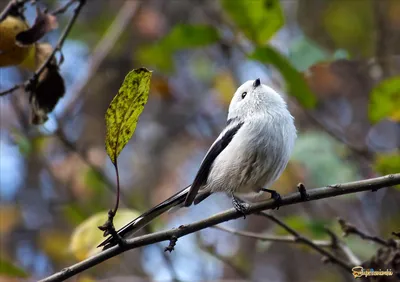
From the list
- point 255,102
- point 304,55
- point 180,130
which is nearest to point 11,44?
point 255,102

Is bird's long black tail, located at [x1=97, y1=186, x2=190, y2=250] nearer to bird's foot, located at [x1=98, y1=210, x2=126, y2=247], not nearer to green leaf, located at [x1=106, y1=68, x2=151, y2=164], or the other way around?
bird's foot, located at [x1=98, y1=210, x2=126, y2=247]

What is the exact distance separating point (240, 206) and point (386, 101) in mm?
1001

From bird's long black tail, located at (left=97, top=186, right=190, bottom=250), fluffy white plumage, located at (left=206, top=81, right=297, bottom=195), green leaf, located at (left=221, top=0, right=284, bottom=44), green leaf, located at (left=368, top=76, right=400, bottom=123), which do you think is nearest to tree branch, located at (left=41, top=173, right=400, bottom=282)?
bird's long black tail, located at (left=97, top=186, right=190, bottom=250)

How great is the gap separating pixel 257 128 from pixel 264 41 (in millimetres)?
583

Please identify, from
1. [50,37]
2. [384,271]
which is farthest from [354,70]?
[384,271]

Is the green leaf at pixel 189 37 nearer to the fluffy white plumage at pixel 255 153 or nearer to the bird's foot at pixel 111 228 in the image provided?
the fluffy white plumage at pixel 255 153

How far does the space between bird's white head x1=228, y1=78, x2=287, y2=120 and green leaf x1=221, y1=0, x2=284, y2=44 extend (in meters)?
0.25

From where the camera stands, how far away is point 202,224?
5.98 ft

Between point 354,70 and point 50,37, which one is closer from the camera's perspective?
point 354,70

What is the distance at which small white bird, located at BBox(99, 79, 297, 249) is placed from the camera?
2506 mm

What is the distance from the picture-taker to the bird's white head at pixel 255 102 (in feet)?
9.05

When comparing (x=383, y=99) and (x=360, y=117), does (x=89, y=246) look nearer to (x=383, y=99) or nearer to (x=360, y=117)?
(x=383, y=99)

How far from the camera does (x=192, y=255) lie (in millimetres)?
5055

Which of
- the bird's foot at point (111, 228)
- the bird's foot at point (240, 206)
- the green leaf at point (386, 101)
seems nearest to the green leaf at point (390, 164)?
the green leaf at point (386, 101)
